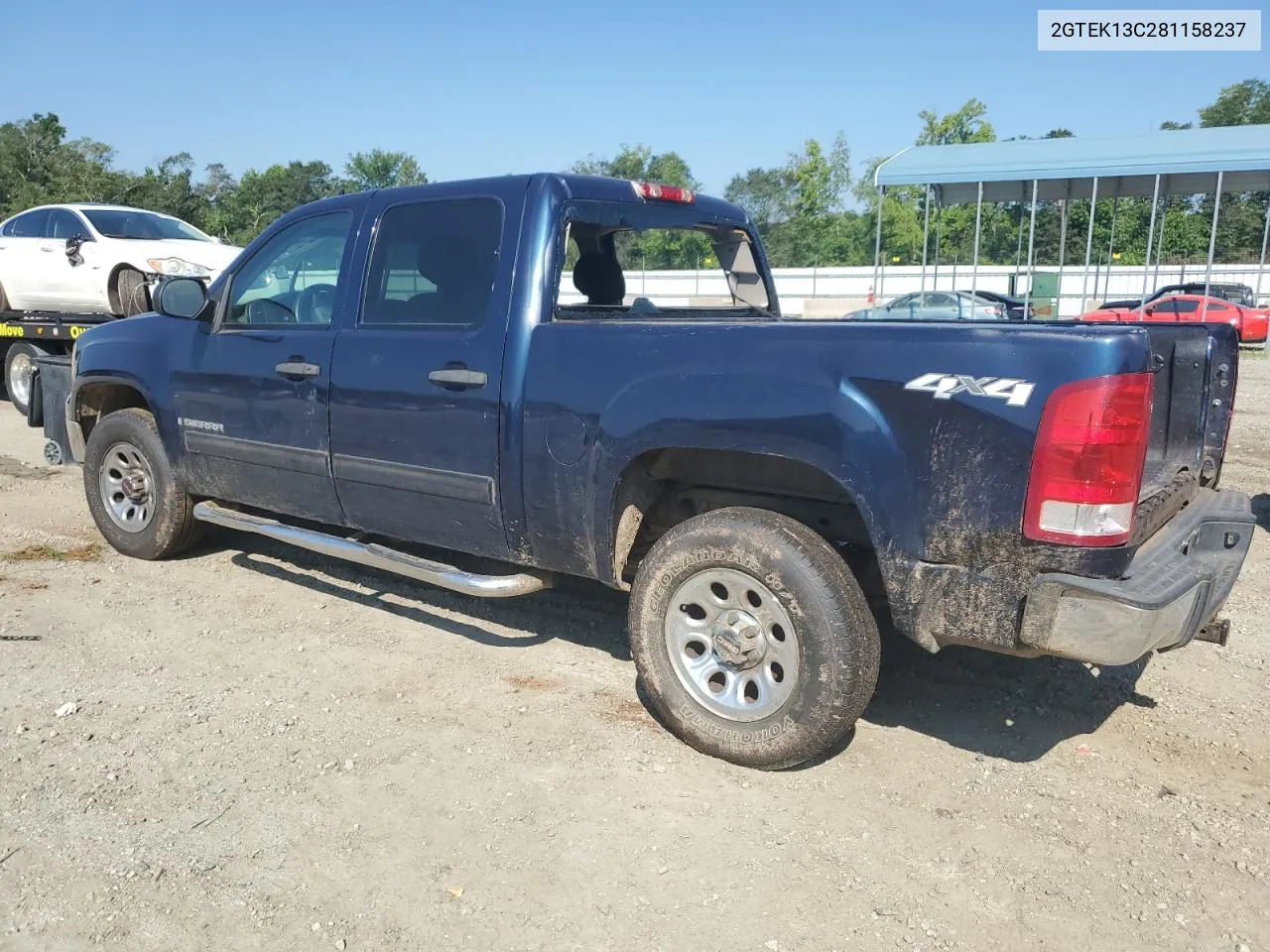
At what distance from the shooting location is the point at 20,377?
11.7m

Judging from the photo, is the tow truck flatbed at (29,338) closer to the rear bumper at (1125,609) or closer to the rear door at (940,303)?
the rear bumper at (1125,609)

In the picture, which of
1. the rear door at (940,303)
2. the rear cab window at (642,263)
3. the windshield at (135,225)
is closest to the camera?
the rear cab window at (642,263)

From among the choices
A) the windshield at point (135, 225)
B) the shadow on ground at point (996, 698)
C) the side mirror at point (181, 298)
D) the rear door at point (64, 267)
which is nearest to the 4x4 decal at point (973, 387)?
the shadow on ground at point (996, 698)

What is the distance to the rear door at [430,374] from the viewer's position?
404 centimetres

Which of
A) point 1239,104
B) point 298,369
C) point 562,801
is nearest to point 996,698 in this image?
point 562,801

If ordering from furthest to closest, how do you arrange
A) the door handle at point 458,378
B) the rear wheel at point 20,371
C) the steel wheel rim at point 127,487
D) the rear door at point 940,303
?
the rear door at point 940,303, the rear wheel at point 20,371, the steel wheel rim at point 127,487, the door handle at point 458,378

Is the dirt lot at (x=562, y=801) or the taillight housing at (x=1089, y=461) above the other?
the taillight housing at (x=1089, y=461)

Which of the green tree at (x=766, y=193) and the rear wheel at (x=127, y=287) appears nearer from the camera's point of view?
the rear wheel at (x=127, y=287)

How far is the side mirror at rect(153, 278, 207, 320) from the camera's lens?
511 cm

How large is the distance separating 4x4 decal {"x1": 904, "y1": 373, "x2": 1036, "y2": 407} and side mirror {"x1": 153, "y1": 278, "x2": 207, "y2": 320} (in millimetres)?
3770

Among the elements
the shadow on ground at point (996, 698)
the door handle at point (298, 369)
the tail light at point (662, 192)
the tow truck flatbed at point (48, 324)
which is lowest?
the shadow on ground at point (996, 698)

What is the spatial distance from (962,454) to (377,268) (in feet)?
9.16

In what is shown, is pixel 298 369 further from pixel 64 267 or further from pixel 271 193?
pixel 271 193

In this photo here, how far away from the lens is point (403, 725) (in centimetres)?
386
